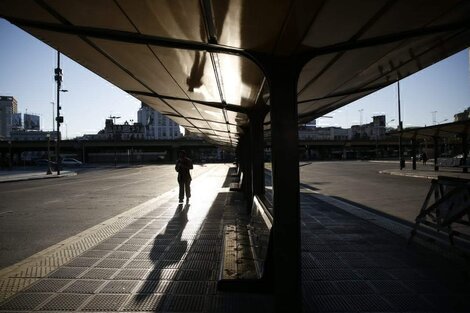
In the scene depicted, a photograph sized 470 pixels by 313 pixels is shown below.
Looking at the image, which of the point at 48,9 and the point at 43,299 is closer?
the point at 48,9

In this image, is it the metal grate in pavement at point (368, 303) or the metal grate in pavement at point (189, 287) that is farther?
the metal grate in pavement at point (189, 287)

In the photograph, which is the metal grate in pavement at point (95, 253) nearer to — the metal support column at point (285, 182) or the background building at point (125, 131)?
the metal support column at point (285, 182)

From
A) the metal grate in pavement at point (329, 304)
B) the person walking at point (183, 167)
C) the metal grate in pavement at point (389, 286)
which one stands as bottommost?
the metal grate in pavement at point (329, 304)

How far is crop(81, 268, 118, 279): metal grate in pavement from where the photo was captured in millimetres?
5230

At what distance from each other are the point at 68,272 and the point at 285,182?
3.76m

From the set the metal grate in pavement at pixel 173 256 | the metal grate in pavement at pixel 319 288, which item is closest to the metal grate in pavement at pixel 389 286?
the metal grate in pavement at pixel 319 288

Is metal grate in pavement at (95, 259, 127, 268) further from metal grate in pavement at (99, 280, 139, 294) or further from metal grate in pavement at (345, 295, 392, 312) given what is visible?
metal grate in pavement at (345, 295, 392, 312)

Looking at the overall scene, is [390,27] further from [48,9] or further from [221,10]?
[48,9]

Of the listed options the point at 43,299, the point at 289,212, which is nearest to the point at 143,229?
the point at 43,299

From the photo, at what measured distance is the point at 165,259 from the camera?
605 centimetres

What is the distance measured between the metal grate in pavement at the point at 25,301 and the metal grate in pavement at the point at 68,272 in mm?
661

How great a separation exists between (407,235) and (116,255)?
5.94m

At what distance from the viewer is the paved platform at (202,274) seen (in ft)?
14.0

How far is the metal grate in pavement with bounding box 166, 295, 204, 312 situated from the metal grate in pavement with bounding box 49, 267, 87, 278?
178 cm
